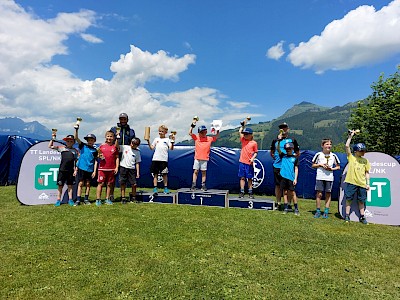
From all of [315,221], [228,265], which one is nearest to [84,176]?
[228,265]

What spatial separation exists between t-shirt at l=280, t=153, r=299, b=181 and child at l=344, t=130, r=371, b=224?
4.49 ft

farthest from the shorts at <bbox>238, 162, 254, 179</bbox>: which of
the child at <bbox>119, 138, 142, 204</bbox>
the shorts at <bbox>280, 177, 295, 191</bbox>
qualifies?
the child at <bbox>119, 138, 142, 204</bbox>

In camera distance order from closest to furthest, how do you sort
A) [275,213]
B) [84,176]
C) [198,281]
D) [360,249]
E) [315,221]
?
[198,281] → [360,249] → [315,221] → [275,213] → [84,176]

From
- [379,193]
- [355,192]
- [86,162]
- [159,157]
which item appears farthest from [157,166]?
[379,193]

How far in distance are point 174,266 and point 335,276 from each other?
2197mm

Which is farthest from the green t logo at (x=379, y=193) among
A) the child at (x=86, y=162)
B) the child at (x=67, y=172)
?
the child at (x=67, y=172)

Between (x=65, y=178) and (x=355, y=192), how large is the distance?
7.84m

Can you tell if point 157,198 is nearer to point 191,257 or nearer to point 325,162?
point 191,257

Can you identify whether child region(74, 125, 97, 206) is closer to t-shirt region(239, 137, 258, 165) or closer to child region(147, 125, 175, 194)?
child region(147, 125, 175, 194)

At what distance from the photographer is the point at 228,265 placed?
363 cm

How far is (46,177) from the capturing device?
7.65m

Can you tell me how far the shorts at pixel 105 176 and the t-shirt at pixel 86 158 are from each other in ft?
1.13

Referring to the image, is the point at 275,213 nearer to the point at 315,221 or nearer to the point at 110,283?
the point at 315,221

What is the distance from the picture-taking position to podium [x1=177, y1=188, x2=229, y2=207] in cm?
742
